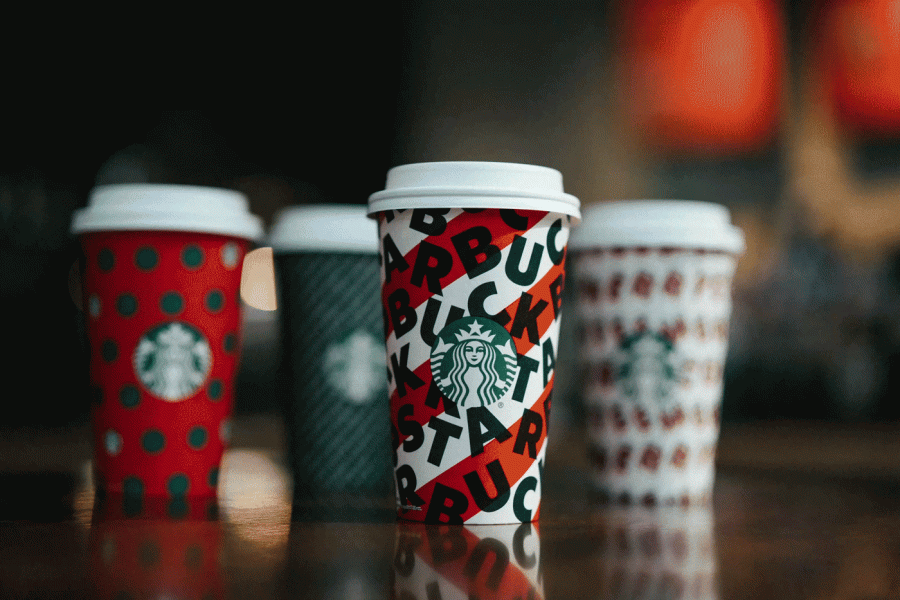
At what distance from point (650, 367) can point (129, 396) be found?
609 millimetres

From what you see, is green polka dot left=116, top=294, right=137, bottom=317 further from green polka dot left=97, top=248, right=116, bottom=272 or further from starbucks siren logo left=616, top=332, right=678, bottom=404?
starbucks siren logo left=616, top=332, right=678, bottom=404

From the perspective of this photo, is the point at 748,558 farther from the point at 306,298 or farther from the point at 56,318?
the point at 56,318

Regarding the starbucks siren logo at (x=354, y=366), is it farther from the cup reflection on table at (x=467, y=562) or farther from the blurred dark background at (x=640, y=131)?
the blurred dark background at (x=640, y=131)

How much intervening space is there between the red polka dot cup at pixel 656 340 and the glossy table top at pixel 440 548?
6 cm

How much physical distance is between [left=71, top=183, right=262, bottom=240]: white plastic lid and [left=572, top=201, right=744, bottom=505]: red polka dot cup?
0.44 m

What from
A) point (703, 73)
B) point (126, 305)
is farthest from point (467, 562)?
point (703, 73)

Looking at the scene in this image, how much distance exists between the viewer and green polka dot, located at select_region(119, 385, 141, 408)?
2.85 feet

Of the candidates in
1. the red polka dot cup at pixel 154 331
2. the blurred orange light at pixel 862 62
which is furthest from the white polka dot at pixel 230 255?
the blurred orange light at pixel 862 62

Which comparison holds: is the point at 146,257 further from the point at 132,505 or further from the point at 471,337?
the point at 471,337

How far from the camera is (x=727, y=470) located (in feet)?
4.09

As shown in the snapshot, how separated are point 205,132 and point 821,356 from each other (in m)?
2.40

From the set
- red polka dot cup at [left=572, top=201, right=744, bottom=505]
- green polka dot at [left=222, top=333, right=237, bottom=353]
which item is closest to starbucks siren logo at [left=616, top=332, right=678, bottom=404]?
red polka dot cup at [left=572, top=201, right=744, bottom=505]

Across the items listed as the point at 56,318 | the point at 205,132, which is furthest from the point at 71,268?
the point at 205,132

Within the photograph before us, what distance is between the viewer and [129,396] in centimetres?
87
